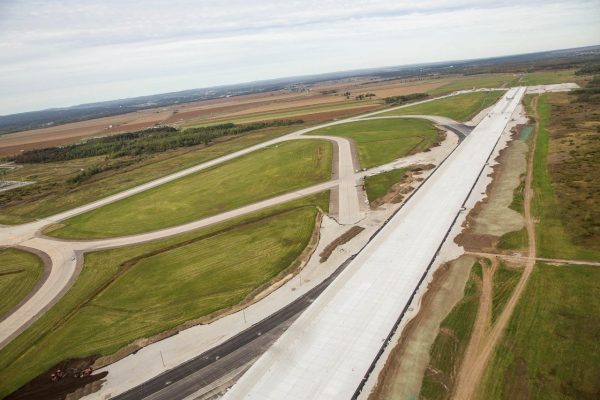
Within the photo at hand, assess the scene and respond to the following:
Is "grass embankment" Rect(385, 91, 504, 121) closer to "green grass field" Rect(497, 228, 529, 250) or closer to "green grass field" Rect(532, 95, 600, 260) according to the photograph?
"green grass field" Rect(532, 95, 600, 260)

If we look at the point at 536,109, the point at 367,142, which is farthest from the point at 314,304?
the point at 536,109

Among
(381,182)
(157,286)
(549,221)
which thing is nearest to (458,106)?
(381,182)

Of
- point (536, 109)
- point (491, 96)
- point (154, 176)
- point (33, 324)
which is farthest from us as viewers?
point (491, 96)

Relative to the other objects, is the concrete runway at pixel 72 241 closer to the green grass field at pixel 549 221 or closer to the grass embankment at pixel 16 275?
the grass embankment at pixel 16 275

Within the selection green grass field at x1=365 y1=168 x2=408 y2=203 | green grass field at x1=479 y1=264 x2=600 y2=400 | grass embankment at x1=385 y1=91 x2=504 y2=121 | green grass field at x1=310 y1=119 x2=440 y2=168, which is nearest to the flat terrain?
green grass field at x1=479 y1=264 x2=600 y2=400

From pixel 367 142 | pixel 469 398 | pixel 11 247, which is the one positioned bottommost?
pixel 469 398

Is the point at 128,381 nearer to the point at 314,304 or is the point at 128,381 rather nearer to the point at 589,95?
the point at 314,304

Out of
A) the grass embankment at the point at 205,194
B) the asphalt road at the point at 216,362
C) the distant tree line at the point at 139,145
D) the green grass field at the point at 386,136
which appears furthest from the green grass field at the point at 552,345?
the distant tree line at the point at 139,145
